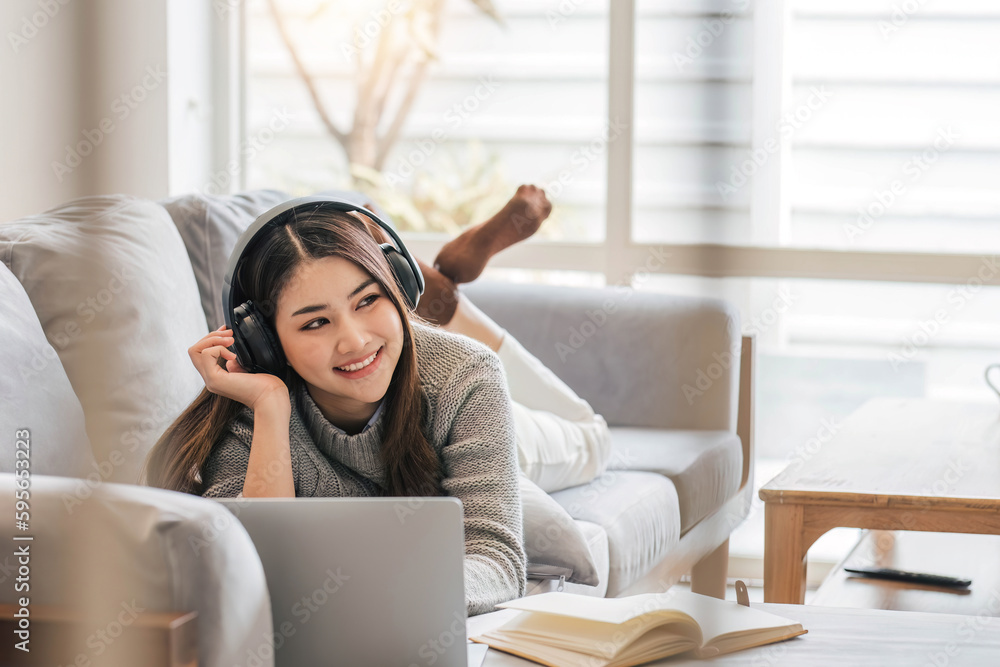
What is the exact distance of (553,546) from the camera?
1.40m

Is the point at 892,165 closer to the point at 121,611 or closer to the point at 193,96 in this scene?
Result: the point at 193,96

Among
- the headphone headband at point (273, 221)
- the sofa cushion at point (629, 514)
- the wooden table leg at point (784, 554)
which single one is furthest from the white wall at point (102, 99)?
the wooden table leg at point (784, 554)

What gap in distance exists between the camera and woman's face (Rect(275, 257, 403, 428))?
3.51ft

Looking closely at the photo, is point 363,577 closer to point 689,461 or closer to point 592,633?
point 592,633

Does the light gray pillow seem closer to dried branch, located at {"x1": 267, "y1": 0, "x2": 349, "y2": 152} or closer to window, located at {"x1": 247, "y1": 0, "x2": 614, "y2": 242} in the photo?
window, located at {"x1": 247, "y1": 0, "x2": 614, "y2": 242}

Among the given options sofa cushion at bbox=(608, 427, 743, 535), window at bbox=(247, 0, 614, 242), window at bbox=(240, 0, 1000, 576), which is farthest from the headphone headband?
window at bbox=(247, 0, 614, 242)

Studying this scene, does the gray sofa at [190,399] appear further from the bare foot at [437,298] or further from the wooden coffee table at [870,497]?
the bare foot at [437,298]

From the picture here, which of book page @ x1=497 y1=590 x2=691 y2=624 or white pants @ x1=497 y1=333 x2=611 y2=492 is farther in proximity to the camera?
white pants @ x1=497 y1=333 x2=611 y2=492

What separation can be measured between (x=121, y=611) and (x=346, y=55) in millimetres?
2610

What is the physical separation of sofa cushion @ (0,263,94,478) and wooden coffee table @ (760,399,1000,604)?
992 mm

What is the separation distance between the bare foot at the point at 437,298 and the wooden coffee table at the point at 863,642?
39.1 inches

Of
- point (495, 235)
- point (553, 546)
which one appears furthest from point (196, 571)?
point (495, 235)

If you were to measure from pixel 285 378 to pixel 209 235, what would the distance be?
0.70m

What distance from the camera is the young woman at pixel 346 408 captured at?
107 cm
